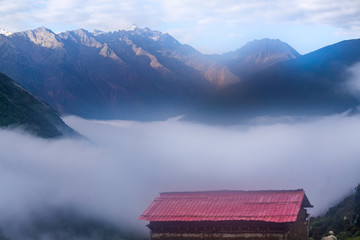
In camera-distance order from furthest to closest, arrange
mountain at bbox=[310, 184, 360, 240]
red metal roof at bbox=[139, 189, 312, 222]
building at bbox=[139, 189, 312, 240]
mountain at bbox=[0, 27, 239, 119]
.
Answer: mountain at bbox=[0, 27, 239, 119]
mountain at bbox=[310, 184, 360, 240]
red metal roof at bbox=[139, 189, 312, 222]
building at bbox=[139, 189, 312, 240]

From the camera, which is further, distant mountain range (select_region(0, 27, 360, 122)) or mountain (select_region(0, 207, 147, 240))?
distant mountain range (select_region(0, 27, 360, 122))

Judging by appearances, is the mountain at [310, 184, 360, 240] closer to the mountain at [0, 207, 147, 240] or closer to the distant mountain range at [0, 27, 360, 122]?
the mountain at [0, 207, 147, 240]

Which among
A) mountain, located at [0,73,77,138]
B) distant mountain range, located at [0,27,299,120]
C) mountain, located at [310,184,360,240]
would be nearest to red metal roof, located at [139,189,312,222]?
mountain, located at [310,184,360,240]

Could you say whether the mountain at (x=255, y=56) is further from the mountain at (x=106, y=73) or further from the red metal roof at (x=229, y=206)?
the red metal roof at (x=229, y=206)

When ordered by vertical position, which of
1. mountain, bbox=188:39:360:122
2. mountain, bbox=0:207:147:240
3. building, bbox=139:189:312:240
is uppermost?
mountain, bbox=188:39:360:122

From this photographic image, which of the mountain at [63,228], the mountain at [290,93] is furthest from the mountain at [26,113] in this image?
the mountain at [290,93]
